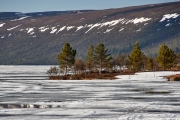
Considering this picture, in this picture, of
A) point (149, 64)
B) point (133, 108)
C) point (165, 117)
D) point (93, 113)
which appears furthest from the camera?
point (149, 64)

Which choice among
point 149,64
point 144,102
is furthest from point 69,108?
point 149,64

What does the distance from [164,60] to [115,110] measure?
107m

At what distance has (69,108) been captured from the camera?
3650 cm

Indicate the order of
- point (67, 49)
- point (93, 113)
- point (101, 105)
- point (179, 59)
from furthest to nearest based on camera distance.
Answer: point (179, 59) < point (67, 49) < point (101, 105) < point (93, 113)

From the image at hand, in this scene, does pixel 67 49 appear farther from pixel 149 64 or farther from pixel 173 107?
pixel 173 107

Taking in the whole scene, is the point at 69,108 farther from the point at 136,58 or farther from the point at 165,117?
the point at 136,58

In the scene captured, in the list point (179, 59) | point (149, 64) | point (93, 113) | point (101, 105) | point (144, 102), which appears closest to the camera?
point (93, 113)

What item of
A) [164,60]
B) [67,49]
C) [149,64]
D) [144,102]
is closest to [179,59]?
[149,64]

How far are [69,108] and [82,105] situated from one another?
244cm

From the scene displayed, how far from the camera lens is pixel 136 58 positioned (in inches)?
5635

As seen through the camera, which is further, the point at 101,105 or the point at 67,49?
the point at 67,49

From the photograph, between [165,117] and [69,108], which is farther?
[69,108]

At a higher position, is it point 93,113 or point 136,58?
point 136,58

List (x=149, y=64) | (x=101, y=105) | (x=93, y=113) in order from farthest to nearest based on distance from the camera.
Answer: (x=149, y=64)
(x=101, y=105)
(x=93, y=113)
